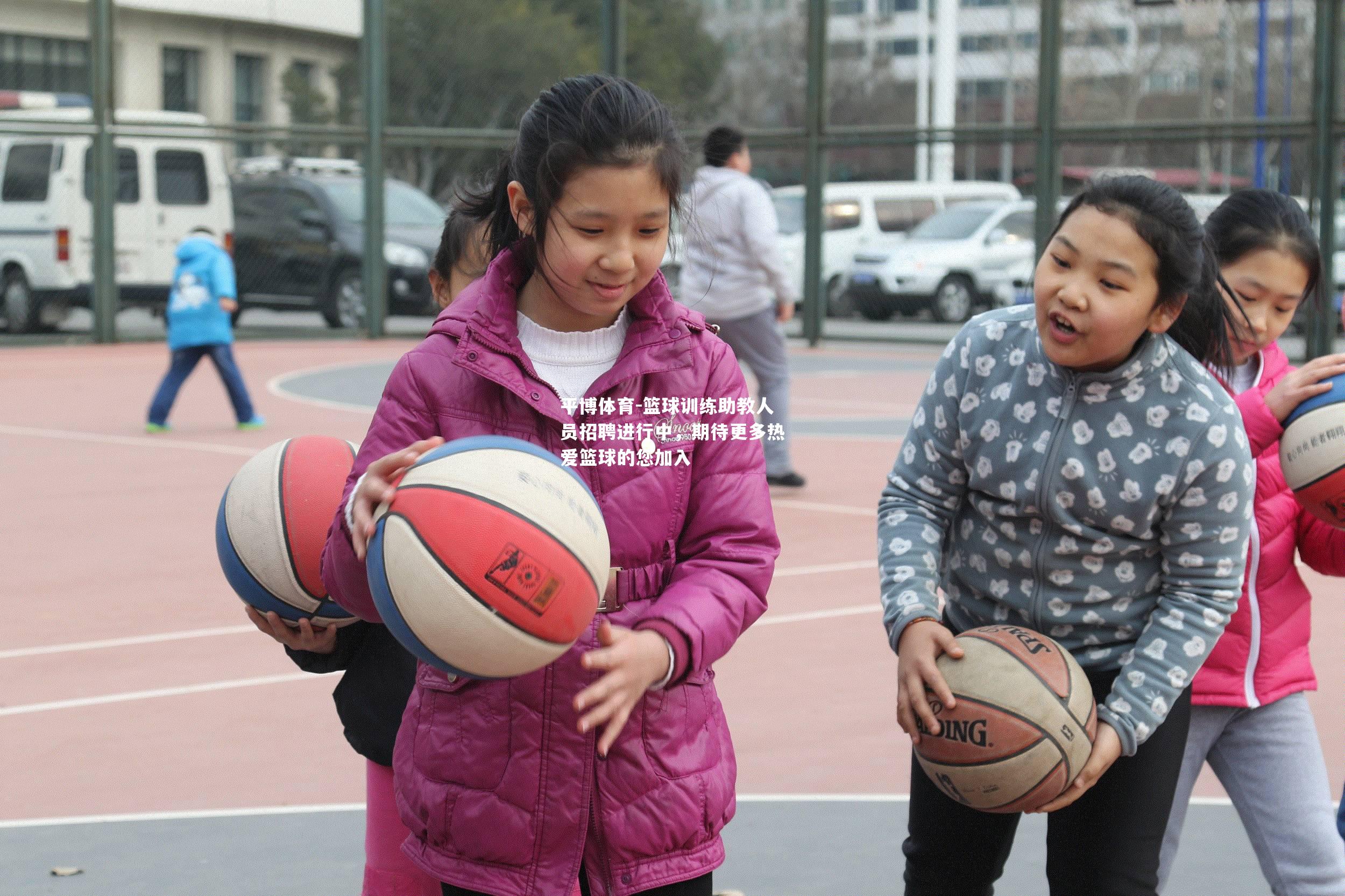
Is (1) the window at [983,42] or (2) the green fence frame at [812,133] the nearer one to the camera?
(2) the green fence frame at [812,133]

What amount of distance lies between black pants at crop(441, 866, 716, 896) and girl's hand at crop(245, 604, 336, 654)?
→ 654 millimetres

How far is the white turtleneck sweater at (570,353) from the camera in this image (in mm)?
2490

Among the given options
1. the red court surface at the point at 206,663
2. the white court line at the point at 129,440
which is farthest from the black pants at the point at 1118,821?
the white court line at the point at 129,440

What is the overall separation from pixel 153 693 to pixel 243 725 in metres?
0.51

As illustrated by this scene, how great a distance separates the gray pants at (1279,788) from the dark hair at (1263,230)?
33.1 inches

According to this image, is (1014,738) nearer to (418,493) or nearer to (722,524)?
(722,524)

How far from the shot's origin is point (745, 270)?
9.26m

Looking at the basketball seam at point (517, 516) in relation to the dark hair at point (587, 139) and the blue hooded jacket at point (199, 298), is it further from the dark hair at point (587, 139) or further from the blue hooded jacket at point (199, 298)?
the blue hooded jacket at point (199, 298)

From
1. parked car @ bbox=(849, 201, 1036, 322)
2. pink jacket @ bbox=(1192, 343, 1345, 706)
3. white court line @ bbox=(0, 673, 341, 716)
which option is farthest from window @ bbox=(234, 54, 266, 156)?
pink jacket @ bbox=(1192, 343, 1345, 706)

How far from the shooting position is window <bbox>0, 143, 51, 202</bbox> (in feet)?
59.9

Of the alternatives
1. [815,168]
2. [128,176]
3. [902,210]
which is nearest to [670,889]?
[815,168]

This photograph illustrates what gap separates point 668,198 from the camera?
2.38m

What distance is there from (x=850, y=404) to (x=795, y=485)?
14.6ft

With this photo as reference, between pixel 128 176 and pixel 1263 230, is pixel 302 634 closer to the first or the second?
pixel 1263 230
